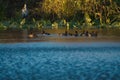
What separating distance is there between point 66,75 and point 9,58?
228 inches

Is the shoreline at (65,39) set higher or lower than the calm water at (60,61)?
lower

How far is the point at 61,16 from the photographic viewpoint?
1817 inches

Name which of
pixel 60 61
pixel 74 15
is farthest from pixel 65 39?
pixel 74 15

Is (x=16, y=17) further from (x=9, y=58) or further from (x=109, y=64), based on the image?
(x=109, y=64)

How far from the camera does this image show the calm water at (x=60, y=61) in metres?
16.6

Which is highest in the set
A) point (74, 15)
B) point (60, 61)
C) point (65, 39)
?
point (74, 15)

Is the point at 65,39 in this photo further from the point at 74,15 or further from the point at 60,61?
the point at 74,15

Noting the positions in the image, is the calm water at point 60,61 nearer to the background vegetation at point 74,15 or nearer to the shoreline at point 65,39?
the shoreline at point 65,39

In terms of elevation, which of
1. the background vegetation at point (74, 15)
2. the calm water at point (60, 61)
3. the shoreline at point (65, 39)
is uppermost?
the background vegetation at point (74, 15)

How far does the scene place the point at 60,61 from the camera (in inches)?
805

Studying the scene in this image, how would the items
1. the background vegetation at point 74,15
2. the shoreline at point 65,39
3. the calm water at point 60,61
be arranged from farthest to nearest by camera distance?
the background vegetation at point 74,15 < the shoreline at point 65,39 < the calm water at point 60,61

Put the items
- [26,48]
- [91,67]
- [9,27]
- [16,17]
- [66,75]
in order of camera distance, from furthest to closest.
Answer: [16,17]
[9,27]
[26,48]
[91,67]
[66,75]

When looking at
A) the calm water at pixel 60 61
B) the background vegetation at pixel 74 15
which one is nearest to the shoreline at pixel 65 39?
Result: the calm water at pixel 60 61

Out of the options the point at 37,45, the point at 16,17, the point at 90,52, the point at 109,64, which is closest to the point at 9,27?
the point at 16,17
